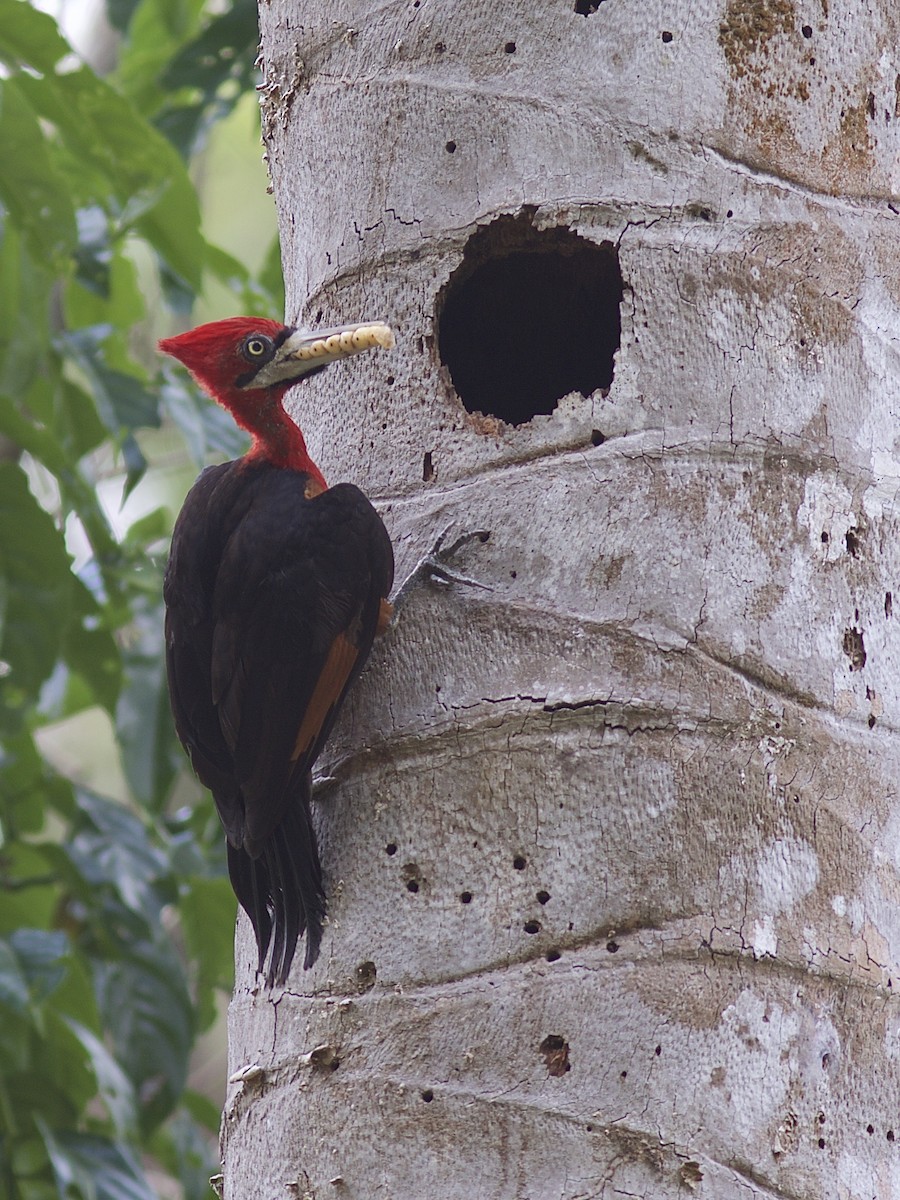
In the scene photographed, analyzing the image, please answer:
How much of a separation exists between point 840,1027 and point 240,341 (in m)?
1.57

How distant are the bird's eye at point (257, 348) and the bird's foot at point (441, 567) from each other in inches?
27.5

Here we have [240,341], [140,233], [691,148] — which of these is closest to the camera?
[691,148]

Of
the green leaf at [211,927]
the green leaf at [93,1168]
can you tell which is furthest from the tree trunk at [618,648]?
the green leaf at [211,927]

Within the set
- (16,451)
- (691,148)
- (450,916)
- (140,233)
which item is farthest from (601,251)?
(16,451)

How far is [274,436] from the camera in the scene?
2.81 metres

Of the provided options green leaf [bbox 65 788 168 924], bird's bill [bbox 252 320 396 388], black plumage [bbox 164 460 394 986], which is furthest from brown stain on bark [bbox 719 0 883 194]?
green leaf [bbox 65 788 168 924]

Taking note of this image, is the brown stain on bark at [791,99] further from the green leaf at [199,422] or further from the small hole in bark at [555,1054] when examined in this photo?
the green leaf at [199,422]

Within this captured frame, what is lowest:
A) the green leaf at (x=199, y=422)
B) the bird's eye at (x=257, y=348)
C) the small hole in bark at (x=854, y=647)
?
the small hole in bark at (x=854, y=647)

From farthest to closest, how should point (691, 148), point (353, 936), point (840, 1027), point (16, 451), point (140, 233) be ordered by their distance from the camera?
1. point (16, 451)
2. point (140, 233)
3. point (691, 148)
4. point (353, 936)
5. point (840, 1027)

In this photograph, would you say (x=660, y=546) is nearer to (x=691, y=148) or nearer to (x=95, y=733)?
(x=691, y=148)

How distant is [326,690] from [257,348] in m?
0.83

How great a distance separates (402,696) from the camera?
2.11m

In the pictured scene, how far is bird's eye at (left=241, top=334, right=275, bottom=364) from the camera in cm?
274

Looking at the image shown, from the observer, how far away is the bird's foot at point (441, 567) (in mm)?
2115
